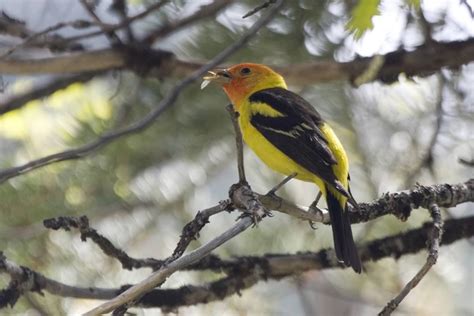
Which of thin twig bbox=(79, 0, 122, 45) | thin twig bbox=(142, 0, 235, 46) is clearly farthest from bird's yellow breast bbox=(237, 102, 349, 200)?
thin twig bbox=(79, 0, 122, 45)

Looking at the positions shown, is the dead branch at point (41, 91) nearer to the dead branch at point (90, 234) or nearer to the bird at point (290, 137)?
the bird at point (290, 137)

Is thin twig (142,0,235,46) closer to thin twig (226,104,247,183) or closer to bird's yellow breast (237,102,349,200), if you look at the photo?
bird's yellow breast (237,102,349,200)

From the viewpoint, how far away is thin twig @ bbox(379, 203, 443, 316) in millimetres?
2031

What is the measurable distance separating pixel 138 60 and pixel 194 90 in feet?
1.19

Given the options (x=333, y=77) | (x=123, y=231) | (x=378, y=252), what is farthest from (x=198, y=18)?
(x=378, y=252)

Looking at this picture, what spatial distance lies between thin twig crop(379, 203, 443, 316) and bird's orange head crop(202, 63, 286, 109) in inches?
54.3

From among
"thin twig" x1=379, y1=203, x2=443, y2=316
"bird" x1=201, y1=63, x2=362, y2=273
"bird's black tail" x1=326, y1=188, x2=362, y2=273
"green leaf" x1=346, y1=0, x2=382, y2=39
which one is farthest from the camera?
"bird" x1=201, y1=63, x2=362, y2=273

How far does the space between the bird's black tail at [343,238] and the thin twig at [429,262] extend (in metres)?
0.32

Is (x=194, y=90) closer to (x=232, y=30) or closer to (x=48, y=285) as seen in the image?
(x=232, y=30)

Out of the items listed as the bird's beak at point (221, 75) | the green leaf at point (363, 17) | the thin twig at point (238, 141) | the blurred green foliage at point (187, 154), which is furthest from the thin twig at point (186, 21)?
the green leaf at point (363, 17)

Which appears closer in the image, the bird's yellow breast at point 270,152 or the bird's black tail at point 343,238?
the bird's black tail at point 343,238

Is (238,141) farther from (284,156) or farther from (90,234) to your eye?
(284,156)

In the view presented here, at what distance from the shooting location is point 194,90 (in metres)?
3.92

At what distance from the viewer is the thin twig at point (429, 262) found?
2031mm
